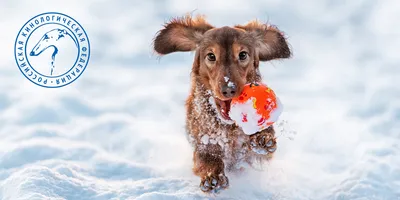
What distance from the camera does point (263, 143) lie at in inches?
163

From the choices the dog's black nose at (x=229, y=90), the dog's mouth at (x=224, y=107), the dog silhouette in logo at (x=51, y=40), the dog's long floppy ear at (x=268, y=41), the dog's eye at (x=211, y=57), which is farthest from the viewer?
the dog silhouette in logo at (x=51, y=40)

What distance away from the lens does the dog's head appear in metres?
4.27

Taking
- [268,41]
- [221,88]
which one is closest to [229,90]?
[221,88]

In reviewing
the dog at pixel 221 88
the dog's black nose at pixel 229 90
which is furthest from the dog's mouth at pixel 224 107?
the dog's black nose at pixel 229 90

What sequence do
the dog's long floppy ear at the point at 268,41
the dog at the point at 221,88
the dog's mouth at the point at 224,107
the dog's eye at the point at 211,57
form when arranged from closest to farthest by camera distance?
the dog at the point at 221,88 → the dog's mouth at the point at 224,107 → the dog's eye at the point at 211,57 → the dog's long floppy ear at the point at 268,41

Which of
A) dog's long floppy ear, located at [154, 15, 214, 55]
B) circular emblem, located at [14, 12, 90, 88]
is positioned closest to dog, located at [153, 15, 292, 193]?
dog's long floppy ear, located at [154, 15, 214, 55]

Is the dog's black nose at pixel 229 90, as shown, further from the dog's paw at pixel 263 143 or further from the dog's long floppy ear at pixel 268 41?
the dog's long floppy ear at pixel 268 41

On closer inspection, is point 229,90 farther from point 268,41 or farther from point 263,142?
point 268,41

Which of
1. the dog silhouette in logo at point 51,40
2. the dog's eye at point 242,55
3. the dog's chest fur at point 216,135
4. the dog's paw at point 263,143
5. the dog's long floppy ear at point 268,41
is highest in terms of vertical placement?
the dog silhouette in logo at point 51,40

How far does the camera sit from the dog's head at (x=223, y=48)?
4270 mm

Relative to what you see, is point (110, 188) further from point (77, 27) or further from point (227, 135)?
point (77, 27)

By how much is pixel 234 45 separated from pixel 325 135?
6.57ft

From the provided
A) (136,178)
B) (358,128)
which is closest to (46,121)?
(136,178)

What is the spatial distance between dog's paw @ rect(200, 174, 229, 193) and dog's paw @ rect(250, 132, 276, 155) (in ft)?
1.11
